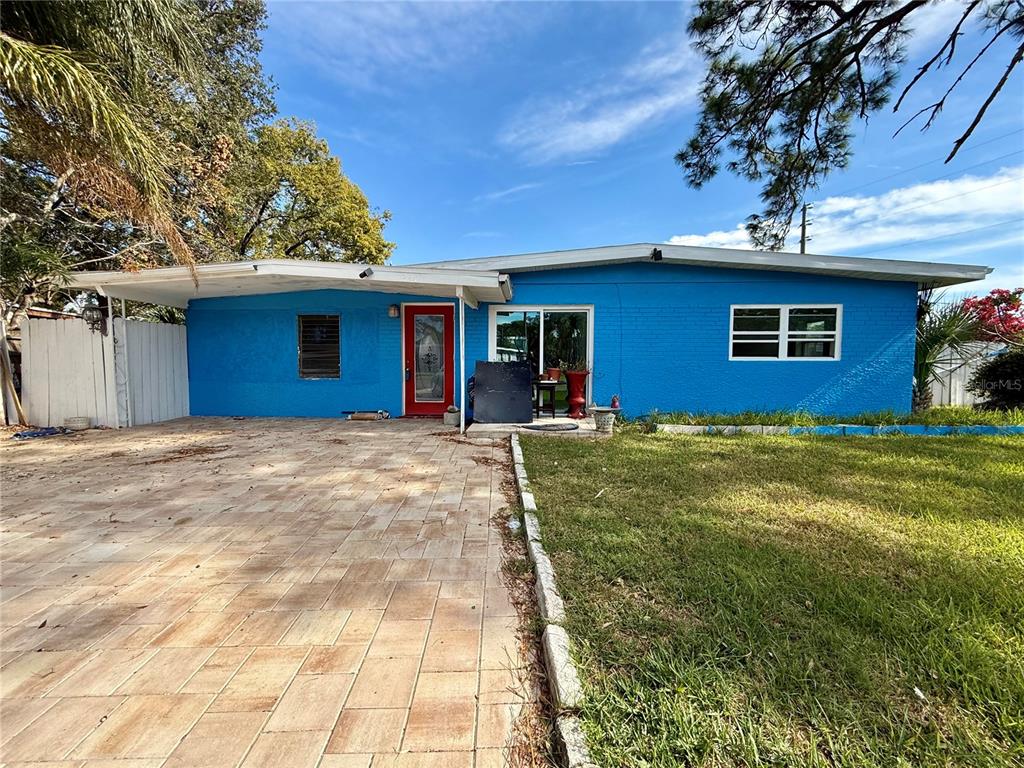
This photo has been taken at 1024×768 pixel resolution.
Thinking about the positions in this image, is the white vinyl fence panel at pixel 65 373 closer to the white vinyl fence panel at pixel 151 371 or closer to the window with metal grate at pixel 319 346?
the white vinyl fence panel at pixel 151 371

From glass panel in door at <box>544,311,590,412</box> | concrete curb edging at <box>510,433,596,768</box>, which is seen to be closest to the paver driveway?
concrete curb edging at <box>510,433,596,768</box>

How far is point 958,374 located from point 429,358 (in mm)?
11948

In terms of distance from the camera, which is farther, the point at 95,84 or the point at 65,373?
the point at 65,373

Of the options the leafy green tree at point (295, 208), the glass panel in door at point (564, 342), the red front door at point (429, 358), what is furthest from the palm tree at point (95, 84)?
the leafy green tree at point (295, 208)

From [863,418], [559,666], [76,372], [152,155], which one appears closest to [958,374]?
[863,418]

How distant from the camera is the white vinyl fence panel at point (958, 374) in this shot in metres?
8.97

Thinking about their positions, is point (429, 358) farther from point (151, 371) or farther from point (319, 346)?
point (151, 371)

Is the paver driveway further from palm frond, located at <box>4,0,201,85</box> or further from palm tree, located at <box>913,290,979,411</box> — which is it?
palm tree, located at <box>913,290,979,411</box>

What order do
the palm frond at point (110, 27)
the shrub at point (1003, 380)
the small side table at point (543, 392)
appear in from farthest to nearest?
the shrub at point (1003, 380)
the small side table at point (543, 392)
the palm frond at point (110, 27)

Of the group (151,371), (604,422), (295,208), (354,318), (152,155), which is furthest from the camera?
(295,208)

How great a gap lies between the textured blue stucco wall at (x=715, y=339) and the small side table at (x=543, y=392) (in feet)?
3.00

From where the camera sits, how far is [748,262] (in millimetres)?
7852

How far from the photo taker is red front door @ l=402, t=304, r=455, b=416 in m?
9.02

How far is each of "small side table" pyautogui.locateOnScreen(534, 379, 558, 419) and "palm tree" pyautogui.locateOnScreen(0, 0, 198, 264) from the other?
6033 mm
